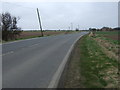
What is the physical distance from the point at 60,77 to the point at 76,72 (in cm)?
115

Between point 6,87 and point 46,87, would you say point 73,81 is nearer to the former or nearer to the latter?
point 46,87

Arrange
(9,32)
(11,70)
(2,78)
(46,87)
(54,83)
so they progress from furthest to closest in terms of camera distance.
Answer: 1. (9,32)
2. (11,70)
3. (2,78)
4. (54,83)
5. (46,87)

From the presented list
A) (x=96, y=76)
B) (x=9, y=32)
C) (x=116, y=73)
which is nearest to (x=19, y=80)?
(x=96, y=76)

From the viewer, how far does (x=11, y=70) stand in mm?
10430

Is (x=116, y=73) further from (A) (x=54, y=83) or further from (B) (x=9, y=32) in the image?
(B) (x=9, y=32)

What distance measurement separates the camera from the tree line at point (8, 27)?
A: 4686 centimetres

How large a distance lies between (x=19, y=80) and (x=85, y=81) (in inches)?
88.5

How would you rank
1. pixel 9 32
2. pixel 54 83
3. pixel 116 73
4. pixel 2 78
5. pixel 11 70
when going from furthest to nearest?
pixel 9 32
pixel 11 70
pixel 116 73
pixel 2 78
pixel 54 83

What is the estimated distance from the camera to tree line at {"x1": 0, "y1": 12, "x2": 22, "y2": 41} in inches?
1845

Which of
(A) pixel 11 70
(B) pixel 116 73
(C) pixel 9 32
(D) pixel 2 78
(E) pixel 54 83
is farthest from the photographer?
(C) pixel 9 32

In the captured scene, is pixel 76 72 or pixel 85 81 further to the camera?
pixel 76 72

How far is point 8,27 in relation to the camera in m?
48.2

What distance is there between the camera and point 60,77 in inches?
357

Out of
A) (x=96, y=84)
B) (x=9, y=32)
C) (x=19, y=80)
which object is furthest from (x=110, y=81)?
(x=9, y=32)
